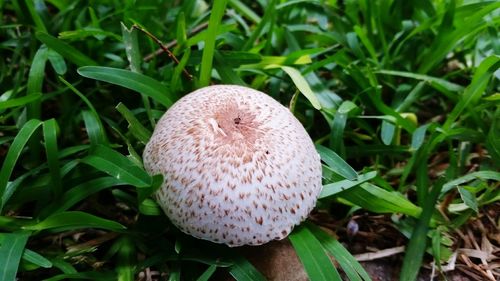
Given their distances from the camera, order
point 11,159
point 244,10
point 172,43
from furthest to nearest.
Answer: point 244,10, point 172,43, point 11,159

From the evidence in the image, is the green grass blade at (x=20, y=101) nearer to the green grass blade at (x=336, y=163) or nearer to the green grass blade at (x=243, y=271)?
the green grass blade at (x=243, y=271)

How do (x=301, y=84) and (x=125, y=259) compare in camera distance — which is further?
(x=301, y=84)

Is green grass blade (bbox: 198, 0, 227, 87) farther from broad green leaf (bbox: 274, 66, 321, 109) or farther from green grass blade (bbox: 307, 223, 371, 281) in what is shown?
green grass blade (bbox: 307, 223, 371, 281)

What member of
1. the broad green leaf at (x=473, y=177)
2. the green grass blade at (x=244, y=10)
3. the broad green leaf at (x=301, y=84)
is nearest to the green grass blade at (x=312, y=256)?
the broad green leaf at (x=301, y=84)

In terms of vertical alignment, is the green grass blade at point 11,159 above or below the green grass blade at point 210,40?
below

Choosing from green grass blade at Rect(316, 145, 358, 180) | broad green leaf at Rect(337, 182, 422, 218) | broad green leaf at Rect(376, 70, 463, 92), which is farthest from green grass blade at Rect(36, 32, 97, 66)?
broad green leaf at Rect(376, 70, 463, 92)

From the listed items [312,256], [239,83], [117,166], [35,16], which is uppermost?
[35,16]

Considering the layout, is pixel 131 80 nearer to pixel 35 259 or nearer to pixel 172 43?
pixel 172 43

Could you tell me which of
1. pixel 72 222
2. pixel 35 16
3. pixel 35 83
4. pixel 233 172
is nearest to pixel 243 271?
pixel 233 172

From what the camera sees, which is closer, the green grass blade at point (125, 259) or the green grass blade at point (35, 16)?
the green grass blade at point (125, 259)
